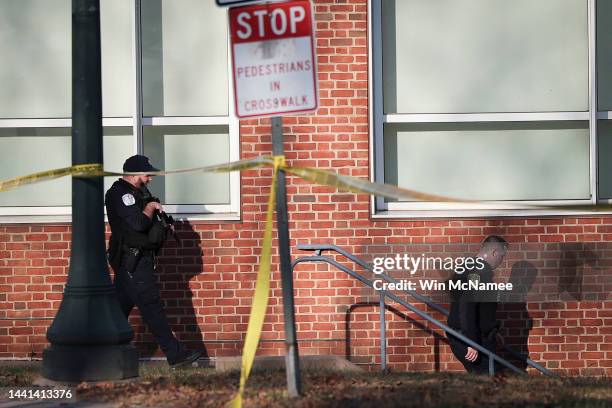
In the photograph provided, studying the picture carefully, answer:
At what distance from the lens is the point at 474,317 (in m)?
9.02

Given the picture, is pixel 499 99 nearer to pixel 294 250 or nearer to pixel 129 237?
pixel 294 250

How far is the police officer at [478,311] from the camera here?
29.6 feet

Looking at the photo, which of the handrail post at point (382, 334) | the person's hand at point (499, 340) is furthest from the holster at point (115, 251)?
the person's hand at point (499, 340)

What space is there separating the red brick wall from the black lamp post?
2070 millimetres

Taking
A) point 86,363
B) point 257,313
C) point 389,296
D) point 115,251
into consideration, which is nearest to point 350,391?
point 257,313

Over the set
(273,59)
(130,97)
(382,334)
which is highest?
(130,97)

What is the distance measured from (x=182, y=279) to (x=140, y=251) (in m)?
0.78

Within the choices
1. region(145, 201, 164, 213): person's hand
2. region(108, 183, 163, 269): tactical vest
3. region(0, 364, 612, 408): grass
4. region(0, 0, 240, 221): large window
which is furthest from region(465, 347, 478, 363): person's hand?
region(145, 201, 164, 213): person's hand

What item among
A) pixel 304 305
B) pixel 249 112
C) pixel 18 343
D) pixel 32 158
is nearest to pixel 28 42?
pixel 32 158

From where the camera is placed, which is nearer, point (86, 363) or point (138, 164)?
point (86, 363)

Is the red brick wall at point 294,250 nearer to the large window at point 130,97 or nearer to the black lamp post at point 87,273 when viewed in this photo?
the large window at point 130,97

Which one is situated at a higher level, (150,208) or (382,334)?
(150,208)

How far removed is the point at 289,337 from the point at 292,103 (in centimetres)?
128

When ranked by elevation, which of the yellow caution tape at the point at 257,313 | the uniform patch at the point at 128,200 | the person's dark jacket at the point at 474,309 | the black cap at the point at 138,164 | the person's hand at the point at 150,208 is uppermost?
the black cap at the point at 138,164
